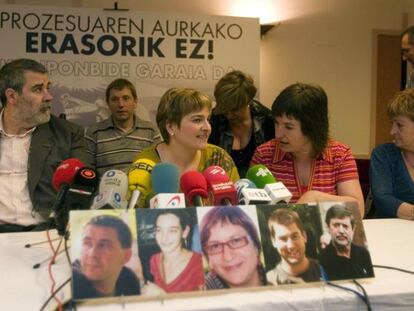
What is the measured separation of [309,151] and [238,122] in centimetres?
78

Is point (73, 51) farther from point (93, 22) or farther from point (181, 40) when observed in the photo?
point (181, 40)

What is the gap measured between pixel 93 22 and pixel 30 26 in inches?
18.1

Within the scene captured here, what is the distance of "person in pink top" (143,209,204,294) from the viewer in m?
1.00

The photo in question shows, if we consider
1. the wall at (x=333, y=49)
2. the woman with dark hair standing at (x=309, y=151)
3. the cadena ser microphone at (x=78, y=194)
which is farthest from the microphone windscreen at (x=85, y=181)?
→ the wall at (x=333, y=49)

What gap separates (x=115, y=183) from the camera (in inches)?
52.7

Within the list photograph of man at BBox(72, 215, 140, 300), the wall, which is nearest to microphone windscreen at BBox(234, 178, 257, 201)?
photograph of man at BBox(72, 215, 140, 300)

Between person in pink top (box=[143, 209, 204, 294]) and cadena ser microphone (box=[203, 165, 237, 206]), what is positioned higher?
cadena ser microphone (box=[203, 165, 237, 206])

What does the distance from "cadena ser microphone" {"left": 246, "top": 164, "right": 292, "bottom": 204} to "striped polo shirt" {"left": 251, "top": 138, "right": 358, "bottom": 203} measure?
20.5 inches

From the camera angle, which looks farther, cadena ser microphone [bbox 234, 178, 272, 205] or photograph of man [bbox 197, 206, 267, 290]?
cadena ser microphone [bbox 234, 178, 272, 205]

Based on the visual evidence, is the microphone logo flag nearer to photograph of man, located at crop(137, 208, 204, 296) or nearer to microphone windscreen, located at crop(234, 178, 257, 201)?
photograph of man, located at crop(137, 208, 204, 296)

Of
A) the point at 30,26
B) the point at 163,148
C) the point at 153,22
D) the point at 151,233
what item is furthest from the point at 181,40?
the point at 151,233

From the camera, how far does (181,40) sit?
154 inches

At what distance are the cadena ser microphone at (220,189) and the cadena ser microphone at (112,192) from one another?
23cm

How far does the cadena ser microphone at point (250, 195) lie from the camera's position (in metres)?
1.23
